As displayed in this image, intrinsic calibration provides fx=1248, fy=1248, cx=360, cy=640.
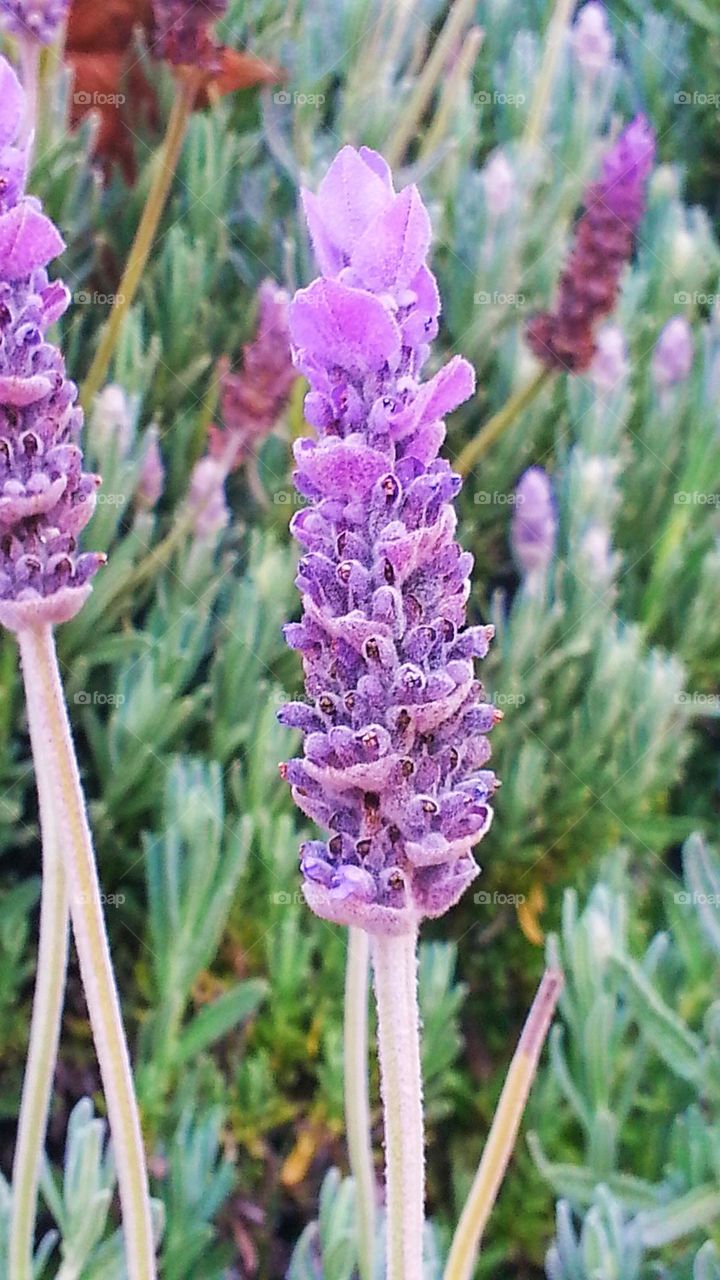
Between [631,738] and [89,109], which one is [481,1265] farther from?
[89,109]

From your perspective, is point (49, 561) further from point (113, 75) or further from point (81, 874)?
point (113, 75)

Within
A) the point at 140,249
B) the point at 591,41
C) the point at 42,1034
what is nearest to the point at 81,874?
the point at 42,1034

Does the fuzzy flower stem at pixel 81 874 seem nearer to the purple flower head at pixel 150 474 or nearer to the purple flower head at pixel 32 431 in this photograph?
the purple flower head at pixel 32 431

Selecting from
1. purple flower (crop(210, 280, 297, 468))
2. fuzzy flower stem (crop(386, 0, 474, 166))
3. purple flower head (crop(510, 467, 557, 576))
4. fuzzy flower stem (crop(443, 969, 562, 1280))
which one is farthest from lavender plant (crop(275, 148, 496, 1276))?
fuzzy flower stem (crop(386, 0, 474, 166))

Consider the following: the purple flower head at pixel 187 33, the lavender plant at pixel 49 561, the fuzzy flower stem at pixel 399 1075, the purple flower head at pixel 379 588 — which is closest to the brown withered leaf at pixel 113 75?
the purple flower head at pixel 187 33

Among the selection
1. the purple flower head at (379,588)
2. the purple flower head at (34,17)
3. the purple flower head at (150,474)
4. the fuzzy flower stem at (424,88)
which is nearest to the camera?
the purple flower head at (379,588)
